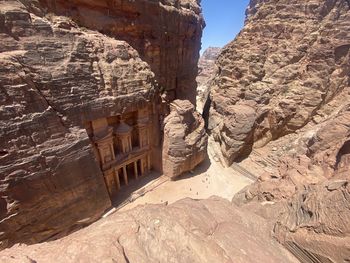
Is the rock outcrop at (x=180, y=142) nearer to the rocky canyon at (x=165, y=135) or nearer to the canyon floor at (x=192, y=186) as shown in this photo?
the rocky canyon at (x=165, y=135)

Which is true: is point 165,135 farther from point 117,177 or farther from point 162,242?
point 162,242

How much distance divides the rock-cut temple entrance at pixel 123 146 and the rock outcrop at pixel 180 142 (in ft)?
4.21

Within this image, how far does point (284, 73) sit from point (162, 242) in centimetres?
2012

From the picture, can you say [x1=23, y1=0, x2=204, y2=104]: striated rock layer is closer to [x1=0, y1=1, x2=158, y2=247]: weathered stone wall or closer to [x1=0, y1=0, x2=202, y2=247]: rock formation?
[x1=0, y1=0, x2=202, y2=247]: rock formation

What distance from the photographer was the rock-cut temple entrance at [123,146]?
39.8ft

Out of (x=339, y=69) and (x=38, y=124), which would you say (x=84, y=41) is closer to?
(x=38, y=124)

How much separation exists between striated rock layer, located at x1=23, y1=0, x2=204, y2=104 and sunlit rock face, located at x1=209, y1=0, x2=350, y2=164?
18.0 feet

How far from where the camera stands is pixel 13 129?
331 inches

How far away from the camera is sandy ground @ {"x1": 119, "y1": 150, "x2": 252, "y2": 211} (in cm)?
1438

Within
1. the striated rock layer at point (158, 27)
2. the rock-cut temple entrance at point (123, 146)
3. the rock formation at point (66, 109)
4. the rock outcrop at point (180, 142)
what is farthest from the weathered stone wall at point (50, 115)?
the rock outcrop at point (180, 142)

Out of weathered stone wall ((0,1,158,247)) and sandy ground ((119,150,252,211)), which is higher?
weathered stone wall ((0,1,158,247))

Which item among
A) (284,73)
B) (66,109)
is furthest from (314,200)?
(284,73)

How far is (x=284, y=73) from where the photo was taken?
738 inches

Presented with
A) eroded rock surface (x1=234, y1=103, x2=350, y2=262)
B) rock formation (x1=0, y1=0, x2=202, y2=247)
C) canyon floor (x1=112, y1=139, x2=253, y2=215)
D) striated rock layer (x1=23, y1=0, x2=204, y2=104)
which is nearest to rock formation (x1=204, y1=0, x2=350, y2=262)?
canyon floor (x1=112, y1=139, x2=253, y2=215)
